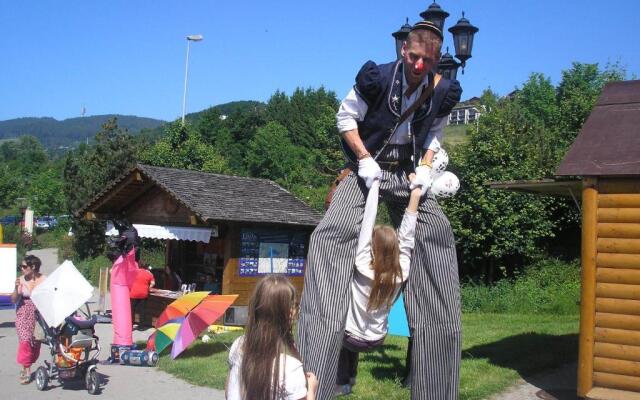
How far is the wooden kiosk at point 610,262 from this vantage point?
669 cm

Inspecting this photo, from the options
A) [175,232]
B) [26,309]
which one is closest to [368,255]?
[26,309]

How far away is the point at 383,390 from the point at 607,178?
3040mm

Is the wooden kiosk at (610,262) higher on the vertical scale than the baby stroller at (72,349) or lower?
higher

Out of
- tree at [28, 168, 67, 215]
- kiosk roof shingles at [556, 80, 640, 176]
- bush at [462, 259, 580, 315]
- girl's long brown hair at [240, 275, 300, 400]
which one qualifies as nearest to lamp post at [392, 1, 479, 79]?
kiosk roof shingles at [556, 80, 640, 176]

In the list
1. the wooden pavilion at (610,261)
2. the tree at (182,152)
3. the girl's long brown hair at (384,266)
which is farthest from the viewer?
the tree at (182,152)

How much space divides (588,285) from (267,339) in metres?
4.79

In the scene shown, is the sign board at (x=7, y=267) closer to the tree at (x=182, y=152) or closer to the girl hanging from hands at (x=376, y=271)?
the girl hanging from hands at (x=376, y=271)

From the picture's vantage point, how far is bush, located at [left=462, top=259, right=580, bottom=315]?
1484cm

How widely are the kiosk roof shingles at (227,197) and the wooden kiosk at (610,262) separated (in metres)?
7.70

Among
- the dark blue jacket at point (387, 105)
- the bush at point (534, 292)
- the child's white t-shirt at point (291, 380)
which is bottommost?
the bush at point (534, 292)

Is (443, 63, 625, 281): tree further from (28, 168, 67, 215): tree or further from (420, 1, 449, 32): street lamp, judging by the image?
(28, 168, 67, 215): tree

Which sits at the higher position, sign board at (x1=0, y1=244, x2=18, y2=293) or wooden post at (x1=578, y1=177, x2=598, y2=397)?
wooden post at (x1=578, y1=177, x2=598, y2=397)

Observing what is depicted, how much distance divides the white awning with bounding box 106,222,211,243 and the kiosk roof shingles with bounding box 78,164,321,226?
60 centimetres

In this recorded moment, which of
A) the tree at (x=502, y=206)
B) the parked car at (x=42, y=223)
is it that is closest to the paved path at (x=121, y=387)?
the tree at (x=502, y=206)
